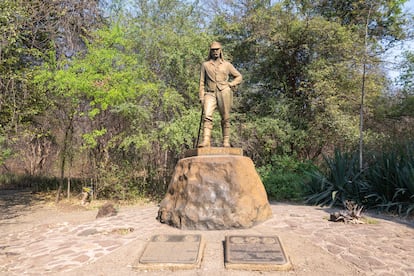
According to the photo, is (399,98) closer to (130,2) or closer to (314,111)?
(314,111)

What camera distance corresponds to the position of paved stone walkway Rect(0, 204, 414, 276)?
11.4ft

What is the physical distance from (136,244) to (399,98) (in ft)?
39.0

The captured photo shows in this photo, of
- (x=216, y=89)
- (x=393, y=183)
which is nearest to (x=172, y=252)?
(x=216, y=89)

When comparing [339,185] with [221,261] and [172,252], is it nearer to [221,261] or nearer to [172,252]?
[221,261]

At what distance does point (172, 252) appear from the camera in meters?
3.55

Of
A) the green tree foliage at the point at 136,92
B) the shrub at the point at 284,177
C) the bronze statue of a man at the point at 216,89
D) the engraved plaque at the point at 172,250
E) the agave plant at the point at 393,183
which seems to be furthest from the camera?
the shrub at the point at 284,177

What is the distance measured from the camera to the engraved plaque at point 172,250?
3.37 metres

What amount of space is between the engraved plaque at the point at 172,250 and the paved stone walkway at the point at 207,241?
0.19 m

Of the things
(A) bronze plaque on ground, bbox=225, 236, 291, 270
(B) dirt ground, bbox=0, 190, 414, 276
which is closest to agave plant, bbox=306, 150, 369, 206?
(B) dirt ground, bbox=0, 190, 414, 276

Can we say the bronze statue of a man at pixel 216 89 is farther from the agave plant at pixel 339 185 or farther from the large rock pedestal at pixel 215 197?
the agave plant at pixel 339 185

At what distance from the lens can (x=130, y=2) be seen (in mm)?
10906

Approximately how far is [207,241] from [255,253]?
856 millimetres

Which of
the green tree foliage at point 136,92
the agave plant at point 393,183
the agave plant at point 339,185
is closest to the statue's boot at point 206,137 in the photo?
the green tree foliage at point 136,92

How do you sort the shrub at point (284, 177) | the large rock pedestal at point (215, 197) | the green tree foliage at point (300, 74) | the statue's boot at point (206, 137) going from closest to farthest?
the large rock pedestal at point (215, 197) → the statue's boot at point (206, 137) → the shrub at point (284, 177) → the green tree foliage at point (300, 74)
